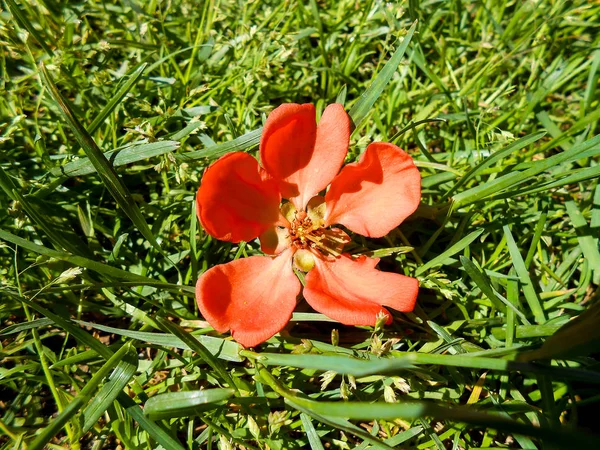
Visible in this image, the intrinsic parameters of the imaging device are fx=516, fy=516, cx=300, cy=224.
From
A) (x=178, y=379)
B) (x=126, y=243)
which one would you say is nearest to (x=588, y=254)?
(x=178, y=379)

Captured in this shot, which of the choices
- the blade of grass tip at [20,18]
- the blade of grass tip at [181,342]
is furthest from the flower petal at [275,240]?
the blade of grass tip at [20,18]

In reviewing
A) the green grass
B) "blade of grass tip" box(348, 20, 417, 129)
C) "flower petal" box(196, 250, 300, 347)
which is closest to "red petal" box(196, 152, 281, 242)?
"flower petal" box(196, 250, 300, 347)

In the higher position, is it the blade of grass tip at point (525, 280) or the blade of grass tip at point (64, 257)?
the blade of grass tip at point (64, 257)

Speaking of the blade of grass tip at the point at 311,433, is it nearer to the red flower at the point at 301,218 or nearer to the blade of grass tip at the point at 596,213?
the red flower at the point at 301,218

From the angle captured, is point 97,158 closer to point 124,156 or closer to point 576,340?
point 124,156

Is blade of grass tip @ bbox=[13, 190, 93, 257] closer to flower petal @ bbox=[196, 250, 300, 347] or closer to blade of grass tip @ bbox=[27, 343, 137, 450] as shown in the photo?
blade of grass tip @ bbox=[27, 343, 137, 450]

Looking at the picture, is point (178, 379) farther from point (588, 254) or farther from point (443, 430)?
point (588, 254)
